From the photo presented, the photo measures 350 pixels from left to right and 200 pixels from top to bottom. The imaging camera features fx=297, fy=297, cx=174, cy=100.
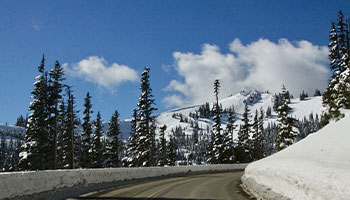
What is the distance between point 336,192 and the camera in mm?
6199

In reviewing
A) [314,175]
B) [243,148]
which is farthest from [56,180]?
[243,148]

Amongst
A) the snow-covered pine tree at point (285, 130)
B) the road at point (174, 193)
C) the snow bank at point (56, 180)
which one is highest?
the snow-covered pine tree at point (285, 130)

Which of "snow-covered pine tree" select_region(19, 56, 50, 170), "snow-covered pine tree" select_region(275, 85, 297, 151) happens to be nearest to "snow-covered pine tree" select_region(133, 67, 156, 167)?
"snow-covered pine tree" select_region(19, 56, 50, 170)

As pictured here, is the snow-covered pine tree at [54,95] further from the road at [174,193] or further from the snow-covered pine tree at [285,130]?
the snow-covered pine tree at [285,130]

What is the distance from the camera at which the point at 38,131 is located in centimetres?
3441

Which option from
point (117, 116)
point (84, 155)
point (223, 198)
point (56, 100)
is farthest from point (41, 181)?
point (117, 116)

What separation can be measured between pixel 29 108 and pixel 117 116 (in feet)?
57.6

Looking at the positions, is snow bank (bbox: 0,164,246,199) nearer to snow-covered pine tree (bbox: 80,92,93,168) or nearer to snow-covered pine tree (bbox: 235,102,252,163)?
snow-covered pine tree (bbox: 80,92,93,168)

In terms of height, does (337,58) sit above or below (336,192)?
above

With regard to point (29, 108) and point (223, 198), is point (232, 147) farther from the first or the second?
point (223, 198)

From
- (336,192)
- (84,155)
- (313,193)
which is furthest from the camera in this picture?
(84,155)

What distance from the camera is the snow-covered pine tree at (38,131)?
34094mm

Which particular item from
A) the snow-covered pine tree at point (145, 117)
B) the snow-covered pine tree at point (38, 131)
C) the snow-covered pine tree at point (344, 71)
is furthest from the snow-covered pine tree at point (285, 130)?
the snow-covered pine tree at point (38, 131)

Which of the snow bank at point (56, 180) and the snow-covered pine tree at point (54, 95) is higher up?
the snow-covered pine tree at point (54, 95)
